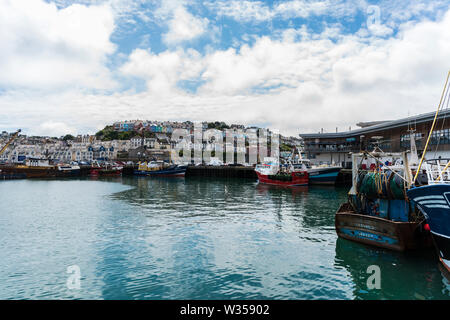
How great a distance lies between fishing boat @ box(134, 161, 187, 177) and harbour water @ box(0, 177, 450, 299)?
183 ft

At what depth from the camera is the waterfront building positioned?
42844 millimetres

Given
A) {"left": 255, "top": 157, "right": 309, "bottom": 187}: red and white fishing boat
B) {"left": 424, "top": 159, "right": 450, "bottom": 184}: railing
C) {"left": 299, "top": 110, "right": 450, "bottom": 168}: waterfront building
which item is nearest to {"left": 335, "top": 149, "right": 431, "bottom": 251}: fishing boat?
{"left": 424, "top": 159, "right": 450, "bottom": 184}: railing

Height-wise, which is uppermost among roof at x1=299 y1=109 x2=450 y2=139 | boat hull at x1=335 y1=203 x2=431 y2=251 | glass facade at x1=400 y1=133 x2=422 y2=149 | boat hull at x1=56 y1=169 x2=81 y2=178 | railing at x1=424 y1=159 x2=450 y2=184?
roof at x1=299 y1=109 x2=450 y2=139

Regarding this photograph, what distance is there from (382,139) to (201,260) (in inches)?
2188

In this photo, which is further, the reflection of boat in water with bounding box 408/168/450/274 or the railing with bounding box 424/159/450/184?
the railing with bounding box 424/159/450/184

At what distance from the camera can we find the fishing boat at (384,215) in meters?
13.2

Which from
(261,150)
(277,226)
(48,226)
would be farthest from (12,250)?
(261,150)

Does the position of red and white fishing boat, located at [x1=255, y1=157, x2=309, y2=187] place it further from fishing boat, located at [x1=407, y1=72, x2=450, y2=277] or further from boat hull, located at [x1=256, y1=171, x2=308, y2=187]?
fishing boat, located at [x1=407, y1=72, x2=450, y2=277]

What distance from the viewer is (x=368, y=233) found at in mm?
14328

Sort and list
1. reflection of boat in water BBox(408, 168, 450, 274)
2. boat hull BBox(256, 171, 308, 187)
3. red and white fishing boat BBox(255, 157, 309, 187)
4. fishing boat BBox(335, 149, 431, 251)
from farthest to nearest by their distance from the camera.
→ red and white fishing boat BBox(255, 157, 309, 187) → boat hull BBox(256, 171, 308, 187) → fishing boat BBox(335, 149, 431, 251) → reflection of boat in water BBox(408, 168, 450, 274)

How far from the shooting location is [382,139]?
2302 inches

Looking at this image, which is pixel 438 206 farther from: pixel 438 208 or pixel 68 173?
pixel 68 173

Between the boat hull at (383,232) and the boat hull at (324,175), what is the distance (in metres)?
35.0

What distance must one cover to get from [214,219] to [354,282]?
12464mm
